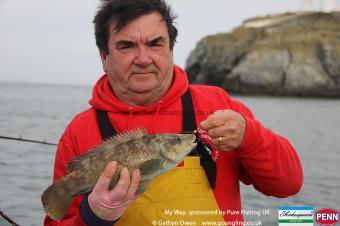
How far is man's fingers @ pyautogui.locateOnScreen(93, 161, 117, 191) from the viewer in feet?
11.5

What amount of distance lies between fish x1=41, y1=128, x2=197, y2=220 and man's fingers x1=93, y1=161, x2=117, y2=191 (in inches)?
5.4

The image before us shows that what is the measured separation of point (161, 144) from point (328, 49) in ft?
239

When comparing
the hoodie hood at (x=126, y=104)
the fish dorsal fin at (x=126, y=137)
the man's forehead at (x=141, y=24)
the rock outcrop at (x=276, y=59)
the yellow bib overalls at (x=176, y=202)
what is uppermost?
the man's forehead at (x=141, y=24)

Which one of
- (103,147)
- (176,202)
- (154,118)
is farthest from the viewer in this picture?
(154,118)

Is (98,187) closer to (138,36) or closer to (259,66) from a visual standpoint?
(138,36)

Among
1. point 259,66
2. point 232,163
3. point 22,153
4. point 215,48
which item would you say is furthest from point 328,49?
point 232,163

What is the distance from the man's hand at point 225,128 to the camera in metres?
3.63

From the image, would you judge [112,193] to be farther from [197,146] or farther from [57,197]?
[197,146]

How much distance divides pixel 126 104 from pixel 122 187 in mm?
1139

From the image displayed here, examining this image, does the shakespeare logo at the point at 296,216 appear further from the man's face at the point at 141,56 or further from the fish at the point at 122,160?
the man's face at the point at 141,56

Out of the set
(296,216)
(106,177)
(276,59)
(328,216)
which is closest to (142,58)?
(106,177)

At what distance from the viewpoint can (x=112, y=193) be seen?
3496mm

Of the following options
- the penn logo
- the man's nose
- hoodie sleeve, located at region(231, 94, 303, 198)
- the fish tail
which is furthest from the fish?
the penn logo

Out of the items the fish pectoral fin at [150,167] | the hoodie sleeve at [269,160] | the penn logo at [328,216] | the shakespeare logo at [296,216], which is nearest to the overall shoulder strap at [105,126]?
the fish pectoral fin at [150,167]
